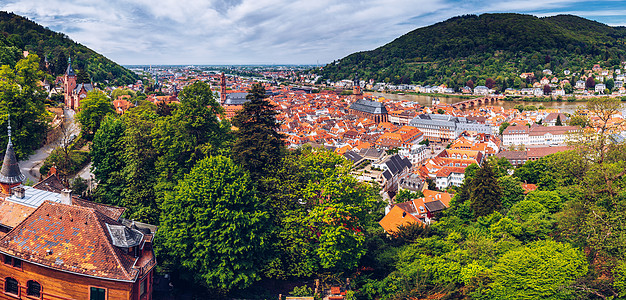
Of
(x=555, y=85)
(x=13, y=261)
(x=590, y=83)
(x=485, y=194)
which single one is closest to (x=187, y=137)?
(x=13, y=261)

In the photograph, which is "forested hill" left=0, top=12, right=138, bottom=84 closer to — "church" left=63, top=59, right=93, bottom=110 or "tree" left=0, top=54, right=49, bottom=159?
"church" left=63, top=59, right=93, bottom=110

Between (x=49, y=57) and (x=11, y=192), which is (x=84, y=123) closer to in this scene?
(x=11, y=192)

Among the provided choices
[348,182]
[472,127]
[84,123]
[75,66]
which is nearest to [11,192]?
[348,182]

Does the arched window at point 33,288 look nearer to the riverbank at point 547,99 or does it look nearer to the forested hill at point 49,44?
the forested hill at point 49,44

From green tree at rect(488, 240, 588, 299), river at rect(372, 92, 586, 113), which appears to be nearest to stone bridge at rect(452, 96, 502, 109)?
river at rect(372, 92, 586, 113)

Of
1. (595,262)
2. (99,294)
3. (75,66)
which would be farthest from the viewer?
(75,66)

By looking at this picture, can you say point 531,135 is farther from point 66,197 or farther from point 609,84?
point 609,84
